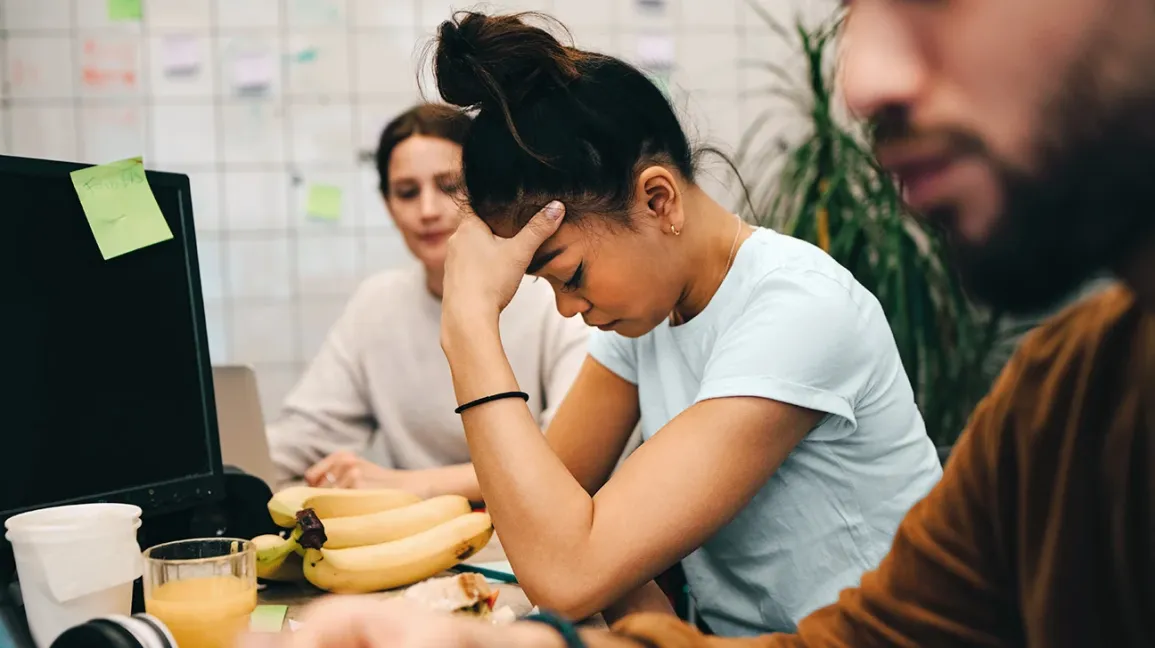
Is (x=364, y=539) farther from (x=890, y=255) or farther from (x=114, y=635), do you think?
(x=890, y=255)

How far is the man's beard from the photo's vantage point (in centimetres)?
43

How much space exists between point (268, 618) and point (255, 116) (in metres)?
2.22

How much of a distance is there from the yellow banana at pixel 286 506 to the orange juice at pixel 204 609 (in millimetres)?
239

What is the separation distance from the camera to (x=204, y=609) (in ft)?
2.72

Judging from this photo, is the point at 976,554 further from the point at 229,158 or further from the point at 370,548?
the point at 229,158

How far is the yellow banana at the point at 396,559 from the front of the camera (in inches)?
41.5

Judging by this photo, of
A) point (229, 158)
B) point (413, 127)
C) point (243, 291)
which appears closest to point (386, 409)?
point (413, 127)

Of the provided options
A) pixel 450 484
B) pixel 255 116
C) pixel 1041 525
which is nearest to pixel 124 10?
pixel 255 116

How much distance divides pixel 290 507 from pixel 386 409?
1046 mm

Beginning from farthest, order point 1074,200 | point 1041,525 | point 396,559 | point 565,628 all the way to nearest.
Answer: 1. point 396,559
2. point 565,628
3. point 1041,525
4. point 1074,200

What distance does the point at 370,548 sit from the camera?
3.59ft

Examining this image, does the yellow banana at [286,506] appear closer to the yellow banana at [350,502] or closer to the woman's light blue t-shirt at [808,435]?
the yellow banana at [350,502]

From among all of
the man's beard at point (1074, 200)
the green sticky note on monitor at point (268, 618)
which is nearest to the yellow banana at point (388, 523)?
the green sticky note on monitor at point (268, 618)

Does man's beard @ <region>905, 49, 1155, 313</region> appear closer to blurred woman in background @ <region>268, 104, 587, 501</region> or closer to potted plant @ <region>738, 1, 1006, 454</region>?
blurred woman in background @ <region>268, 104, 587, 501</region>
